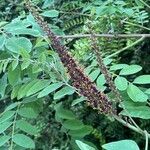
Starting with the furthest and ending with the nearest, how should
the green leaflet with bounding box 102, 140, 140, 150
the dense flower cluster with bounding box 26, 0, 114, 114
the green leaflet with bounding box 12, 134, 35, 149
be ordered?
1. the green leaflet with bounding box 12, 134, 35, 149
2. the dense flower cluster with bounding box 26, 0, 114, 114
3. the green leaflet with bounding box 102, 140, 140, 150

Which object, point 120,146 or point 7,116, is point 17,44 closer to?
point 7,116

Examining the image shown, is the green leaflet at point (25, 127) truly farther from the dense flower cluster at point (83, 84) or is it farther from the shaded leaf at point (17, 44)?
the dense flower cluster at point (83, 84)

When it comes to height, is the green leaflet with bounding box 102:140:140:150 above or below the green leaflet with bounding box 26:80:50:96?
above

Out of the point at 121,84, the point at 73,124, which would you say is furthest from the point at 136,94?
the point at 73,124

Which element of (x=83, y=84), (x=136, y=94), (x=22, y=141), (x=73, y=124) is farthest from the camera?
(x=73, y=124)

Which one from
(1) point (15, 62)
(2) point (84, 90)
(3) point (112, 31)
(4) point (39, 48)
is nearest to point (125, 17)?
(3) point (112, 31)

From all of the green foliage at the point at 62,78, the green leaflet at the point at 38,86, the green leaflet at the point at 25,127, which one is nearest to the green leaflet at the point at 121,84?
the green foliage at the point at 62,78

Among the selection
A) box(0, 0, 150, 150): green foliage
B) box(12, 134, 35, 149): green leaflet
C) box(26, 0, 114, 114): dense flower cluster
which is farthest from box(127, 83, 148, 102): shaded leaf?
box(12, 134, 35, 149): green leaflet

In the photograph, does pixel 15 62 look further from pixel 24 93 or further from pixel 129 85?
pixel 129 85

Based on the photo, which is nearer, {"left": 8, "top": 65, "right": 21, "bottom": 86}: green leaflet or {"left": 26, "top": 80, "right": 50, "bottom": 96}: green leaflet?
{"left": 26, "top": 80, "right": 50, "bottom": 96}: green leaflet

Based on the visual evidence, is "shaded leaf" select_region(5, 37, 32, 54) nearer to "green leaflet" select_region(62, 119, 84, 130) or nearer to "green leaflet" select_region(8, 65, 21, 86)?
"green leaflet" select_region(8, 65, 21, 86)

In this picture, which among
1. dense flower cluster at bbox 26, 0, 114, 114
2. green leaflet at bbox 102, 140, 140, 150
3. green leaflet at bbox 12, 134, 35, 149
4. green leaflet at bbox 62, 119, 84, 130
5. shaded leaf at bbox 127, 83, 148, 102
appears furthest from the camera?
green leaflet at bbox 62, 119, 84, 130
